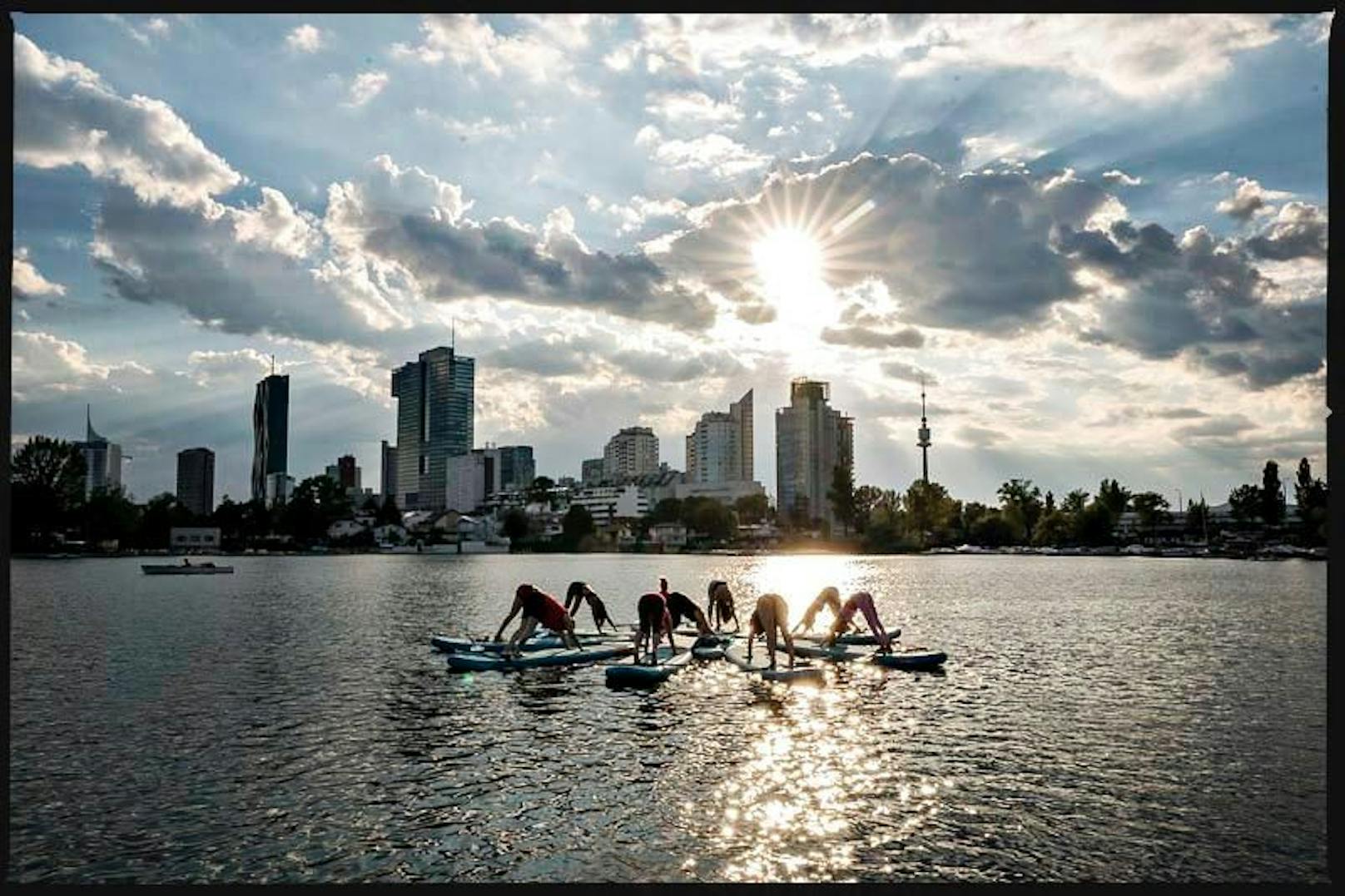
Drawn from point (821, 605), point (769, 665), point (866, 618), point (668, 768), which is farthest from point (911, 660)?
point (668, 768)

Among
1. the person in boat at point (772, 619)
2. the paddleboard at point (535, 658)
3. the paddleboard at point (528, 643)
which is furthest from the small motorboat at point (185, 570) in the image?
the person in boat at point (772, 619)

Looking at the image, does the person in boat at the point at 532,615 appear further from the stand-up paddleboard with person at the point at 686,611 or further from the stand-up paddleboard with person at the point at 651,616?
the stand-up paddleboard with person at the point at 686,611

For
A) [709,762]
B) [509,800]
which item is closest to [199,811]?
[509,800]

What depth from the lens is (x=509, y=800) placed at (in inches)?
862

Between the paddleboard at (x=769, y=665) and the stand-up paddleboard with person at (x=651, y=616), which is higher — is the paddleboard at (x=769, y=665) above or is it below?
below

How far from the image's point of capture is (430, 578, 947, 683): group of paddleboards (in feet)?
131

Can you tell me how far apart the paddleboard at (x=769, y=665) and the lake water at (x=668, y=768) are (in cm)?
87

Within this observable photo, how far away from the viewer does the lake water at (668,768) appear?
1819cm

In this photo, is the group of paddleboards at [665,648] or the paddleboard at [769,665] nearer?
the paddleboard at [769,665]

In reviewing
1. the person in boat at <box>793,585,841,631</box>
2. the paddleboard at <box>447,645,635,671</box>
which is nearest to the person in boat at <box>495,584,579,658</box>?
the paddleboard at <box>447,645,635,671</box>

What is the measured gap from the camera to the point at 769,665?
132ft

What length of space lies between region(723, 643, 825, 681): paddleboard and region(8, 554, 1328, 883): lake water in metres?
0.87

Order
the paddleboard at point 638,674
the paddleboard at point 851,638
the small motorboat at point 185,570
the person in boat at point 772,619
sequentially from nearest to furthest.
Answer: the paddleboard at point 638,674, the person in boat at point 772,619, the paddleboard at point 851,638, the small motorboat at point 185,570

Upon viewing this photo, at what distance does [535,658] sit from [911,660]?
54.5 feet
